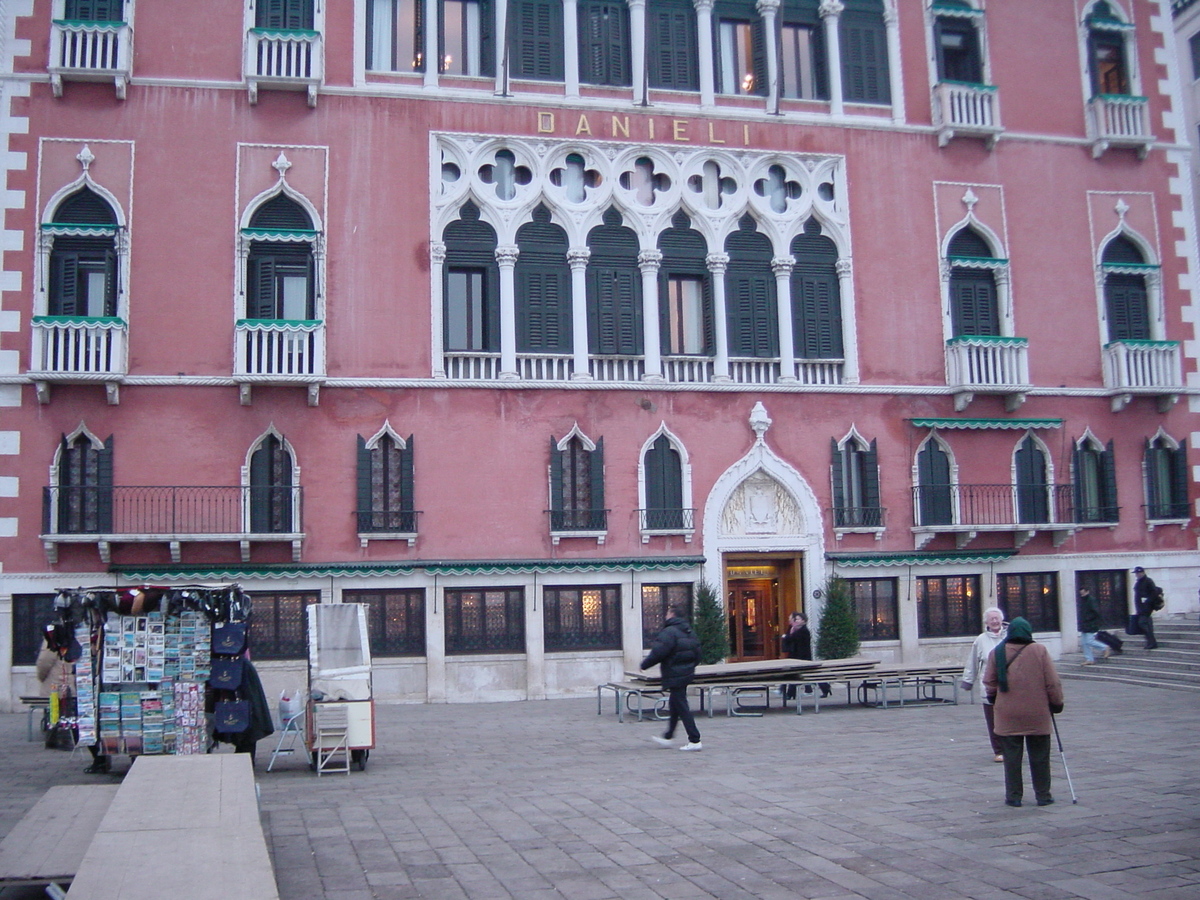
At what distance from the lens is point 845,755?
14180mm

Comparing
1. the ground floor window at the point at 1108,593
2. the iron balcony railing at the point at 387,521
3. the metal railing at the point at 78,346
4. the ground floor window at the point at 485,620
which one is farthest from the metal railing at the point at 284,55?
the ground floor window at the point at 1108,593

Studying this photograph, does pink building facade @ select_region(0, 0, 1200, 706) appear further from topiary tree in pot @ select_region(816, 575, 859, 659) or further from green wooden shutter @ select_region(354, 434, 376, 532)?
topiary tree in pot @ select_region(816, 575, 859, 659)

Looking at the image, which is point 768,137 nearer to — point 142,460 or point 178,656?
point 142,460

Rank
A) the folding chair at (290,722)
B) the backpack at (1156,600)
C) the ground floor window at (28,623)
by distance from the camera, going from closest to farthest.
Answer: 1. the folding chair at (290,722)
2. the ground floor window at (28,623)
3. the backpack at (1156,600)

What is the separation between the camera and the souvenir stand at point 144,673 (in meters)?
13.1

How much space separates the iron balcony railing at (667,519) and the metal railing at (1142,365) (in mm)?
10145

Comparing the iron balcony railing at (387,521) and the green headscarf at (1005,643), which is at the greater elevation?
the iron balcony railing at (387,521)

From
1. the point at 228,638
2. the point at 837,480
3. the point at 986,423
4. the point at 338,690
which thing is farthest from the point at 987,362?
the point at 228,638

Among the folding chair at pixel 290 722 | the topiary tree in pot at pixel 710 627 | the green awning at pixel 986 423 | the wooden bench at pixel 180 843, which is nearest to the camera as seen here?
the wooden bench at pixel 180 843

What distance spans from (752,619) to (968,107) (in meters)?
12.2

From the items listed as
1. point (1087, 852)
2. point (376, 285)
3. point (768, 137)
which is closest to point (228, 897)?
point (1087, 852)

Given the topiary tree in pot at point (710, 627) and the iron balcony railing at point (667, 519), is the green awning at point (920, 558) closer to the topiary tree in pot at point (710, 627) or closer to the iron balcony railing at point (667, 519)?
the topiary tree in pot at point (710, 627)

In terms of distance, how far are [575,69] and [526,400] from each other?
7.05 metres

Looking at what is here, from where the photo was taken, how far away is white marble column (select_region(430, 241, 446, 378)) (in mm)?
22781
